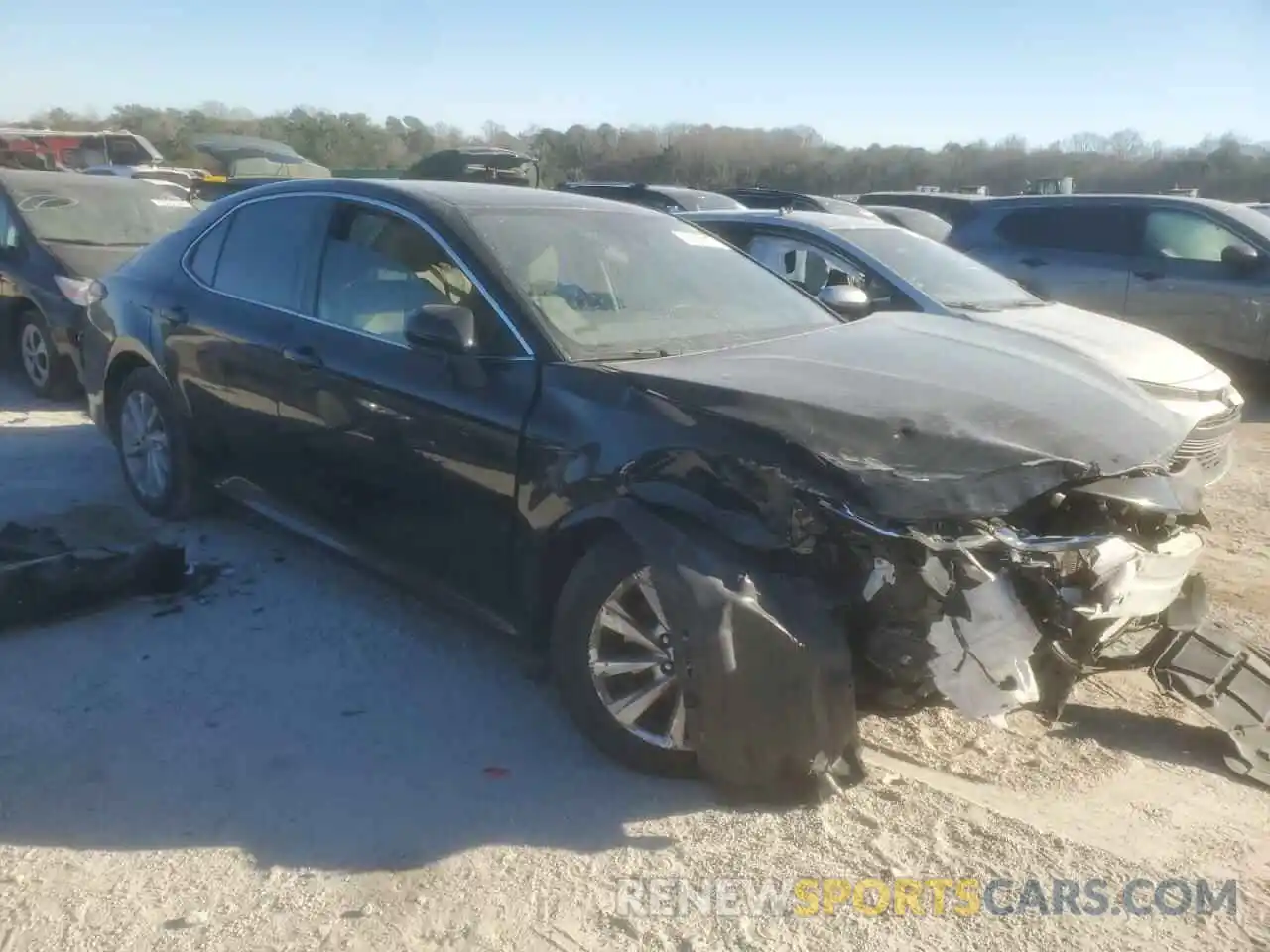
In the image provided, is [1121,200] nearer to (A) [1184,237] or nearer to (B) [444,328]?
(A) [1184,237]

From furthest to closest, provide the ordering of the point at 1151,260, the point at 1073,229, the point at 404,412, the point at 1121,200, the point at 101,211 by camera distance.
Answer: the point at 1073,229 < the point at 1121,200 < the point at 1151,260 < the point at 101,211 < the point at 404,412

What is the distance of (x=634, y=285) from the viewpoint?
446 centimetres

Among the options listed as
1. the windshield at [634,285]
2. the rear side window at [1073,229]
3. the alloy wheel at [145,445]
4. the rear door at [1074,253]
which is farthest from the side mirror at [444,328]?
the rear side window at [1073,229]

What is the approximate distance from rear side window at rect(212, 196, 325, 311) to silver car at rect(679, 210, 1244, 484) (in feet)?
8.11

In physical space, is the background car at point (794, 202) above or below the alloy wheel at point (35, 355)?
above

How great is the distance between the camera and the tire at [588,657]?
3.48 metres

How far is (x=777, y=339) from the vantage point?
4.38 metres

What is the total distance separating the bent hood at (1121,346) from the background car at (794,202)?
560 centimetres

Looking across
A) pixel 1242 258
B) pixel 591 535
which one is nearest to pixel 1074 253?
pixel 1242 258

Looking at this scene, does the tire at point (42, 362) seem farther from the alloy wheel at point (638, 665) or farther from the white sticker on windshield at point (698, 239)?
the alloy wheel at point (638, 665)

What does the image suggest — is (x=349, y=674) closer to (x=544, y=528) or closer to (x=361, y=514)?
(x=361, y=514)

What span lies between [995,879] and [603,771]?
3.84ft

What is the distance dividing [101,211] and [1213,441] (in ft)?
26.6

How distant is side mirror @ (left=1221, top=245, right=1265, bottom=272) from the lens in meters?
9.48
